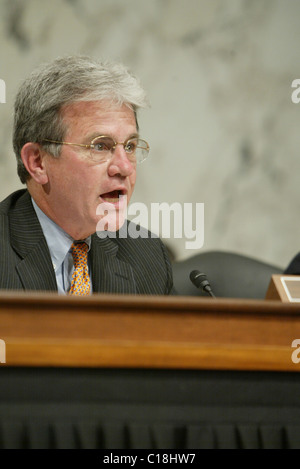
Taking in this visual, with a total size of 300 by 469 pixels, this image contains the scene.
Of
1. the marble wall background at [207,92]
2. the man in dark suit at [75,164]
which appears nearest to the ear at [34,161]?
the man in dark suit at [75,164]

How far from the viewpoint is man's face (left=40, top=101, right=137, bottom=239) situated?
5.07 feet

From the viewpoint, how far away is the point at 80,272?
5.09 feet

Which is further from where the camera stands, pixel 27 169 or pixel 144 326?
pixel 27 169

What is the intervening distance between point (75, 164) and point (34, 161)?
0.42ft

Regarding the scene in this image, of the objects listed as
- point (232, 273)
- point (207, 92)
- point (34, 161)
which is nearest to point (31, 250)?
point (34, 161)

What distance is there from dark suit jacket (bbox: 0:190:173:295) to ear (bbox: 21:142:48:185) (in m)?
0.07

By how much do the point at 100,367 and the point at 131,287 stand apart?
0.75 meters

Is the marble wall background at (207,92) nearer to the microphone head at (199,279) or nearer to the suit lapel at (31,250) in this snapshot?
the suit lapel at (31,250)

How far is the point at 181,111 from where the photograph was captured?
3.10 m

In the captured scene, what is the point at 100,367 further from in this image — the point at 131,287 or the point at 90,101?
the point at 90,101

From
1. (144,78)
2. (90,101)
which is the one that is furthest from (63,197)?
(144,78)

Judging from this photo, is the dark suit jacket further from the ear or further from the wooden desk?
the wooden desk

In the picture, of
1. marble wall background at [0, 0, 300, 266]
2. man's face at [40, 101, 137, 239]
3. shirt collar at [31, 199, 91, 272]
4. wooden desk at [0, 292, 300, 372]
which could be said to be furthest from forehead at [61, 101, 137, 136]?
marble wall background at [0, 0, 300, 266]

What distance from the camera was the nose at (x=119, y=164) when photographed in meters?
1.54
